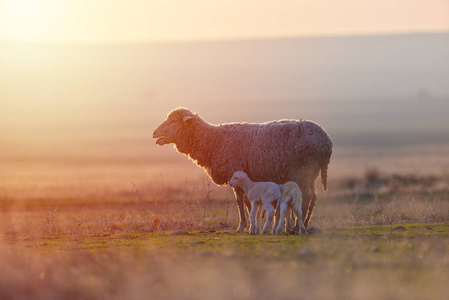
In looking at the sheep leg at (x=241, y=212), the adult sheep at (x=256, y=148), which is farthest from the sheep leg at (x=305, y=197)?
the sheep leg at (x=241, y=212)

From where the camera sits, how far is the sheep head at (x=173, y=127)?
18.6 m

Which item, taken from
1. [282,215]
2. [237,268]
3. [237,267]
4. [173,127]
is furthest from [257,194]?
[237,268]

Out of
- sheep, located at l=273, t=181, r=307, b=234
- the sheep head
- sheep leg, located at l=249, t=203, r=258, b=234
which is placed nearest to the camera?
sheep, located at l=273, t=181, r=307, b=234

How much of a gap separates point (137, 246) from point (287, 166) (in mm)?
4122

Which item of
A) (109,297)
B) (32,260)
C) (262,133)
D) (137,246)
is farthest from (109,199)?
(109,297)

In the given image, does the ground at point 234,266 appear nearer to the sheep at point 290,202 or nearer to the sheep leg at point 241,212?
the sheep at point 290,202

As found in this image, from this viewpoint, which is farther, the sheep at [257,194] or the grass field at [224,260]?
the sheep at [257,194]

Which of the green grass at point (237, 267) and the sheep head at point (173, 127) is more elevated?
the sheep head at point (173, 127)

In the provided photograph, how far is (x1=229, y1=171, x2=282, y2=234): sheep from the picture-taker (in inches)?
615

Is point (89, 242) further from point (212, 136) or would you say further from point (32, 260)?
point (212, 136)

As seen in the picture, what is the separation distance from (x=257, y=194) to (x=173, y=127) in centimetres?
370

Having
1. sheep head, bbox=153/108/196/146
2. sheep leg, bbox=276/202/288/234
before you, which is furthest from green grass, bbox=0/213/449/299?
sheep head, bbox=153/108/196/146

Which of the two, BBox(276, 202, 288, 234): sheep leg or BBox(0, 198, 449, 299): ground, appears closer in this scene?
BBox(0, 198, 449, 299): ground

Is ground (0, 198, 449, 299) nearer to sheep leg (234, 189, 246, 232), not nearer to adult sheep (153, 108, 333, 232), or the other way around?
sheep leg (234, 189, 246, 232)
